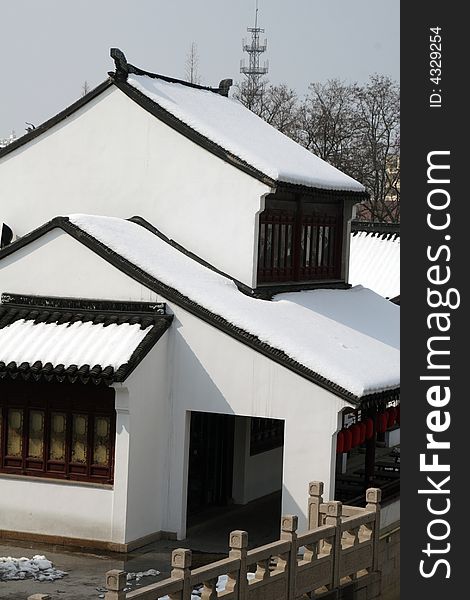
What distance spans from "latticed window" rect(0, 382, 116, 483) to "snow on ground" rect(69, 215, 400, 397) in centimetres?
204

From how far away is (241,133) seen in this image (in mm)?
24016

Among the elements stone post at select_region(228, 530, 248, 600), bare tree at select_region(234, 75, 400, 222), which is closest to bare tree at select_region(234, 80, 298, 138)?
bare tree at select_region(234, 75, 400, 222)

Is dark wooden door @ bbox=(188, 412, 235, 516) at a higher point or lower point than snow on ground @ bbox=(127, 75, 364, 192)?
lower

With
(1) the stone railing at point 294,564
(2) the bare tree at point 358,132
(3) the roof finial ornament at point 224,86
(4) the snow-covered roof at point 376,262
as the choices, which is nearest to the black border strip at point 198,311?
(1) the stone railing at point 294,564

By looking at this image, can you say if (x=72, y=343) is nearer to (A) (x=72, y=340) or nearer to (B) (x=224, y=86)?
(A) (x=72, y=340)

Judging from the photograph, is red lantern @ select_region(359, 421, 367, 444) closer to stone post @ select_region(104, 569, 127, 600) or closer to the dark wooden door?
the dark wooden door

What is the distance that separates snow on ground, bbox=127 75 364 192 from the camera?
22.1 metres

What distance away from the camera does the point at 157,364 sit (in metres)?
19.4

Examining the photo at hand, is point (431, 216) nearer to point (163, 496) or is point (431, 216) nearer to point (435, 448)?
point (435, 448)

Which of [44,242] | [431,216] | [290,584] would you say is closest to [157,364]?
[44,242]

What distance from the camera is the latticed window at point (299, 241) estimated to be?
74.2 ft

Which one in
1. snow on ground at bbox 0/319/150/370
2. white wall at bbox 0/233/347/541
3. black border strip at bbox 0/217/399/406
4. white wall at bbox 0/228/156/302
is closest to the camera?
black border strip at bbox 0/217/399/406

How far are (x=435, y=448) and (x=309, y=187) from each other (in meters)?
9.48

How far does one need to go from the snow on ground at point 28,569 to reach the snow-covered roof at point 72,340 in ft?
8.05
